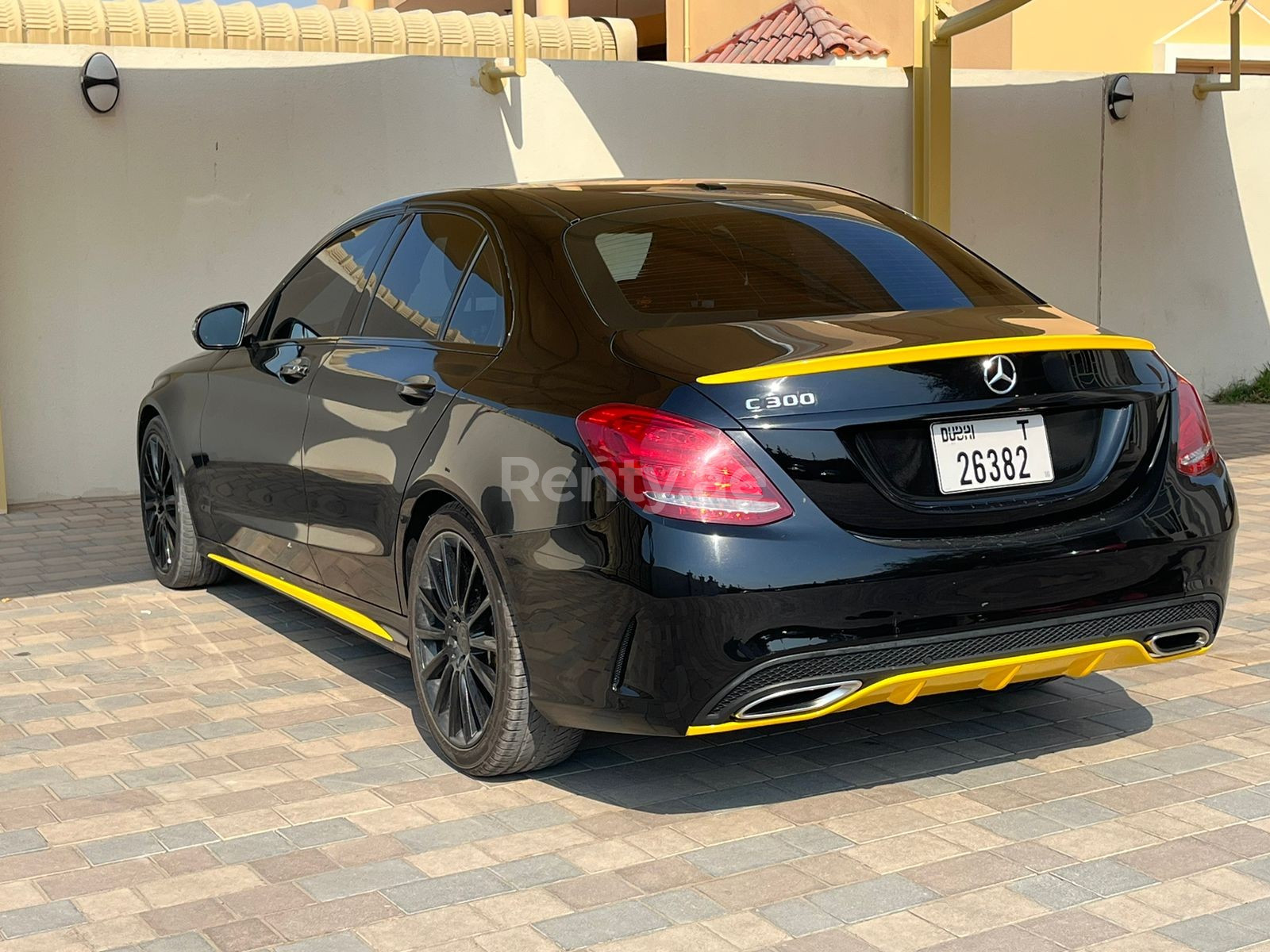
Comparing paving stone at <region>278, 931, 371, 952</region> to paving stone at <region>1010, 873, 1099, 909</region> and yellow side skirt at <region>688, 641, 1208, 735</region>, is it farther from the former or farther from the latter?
paving stone at <region>1010, 873, 1099, 909</region>

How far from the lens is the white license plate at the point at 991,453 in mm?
3818

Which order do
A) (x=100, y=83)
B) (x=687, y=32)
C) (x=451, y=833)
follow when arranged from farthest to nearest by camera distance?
(x=687, y=32), (x=100, y=83), (x=451, y=833)

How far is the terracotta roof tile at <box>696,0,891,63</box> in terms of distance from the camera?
1628 cm

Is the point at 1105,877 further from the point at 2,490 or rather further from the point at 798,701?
the point at 2,490

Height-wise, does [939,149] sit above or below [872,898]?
above

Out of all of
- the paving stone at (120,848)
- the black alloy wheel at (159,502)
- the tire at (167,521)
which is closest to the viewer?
the paving stone at (120,848)

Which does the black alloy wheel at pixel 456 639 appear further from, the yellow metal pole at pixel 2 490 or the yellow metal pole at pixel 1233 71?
the yellow metal pole at pixel 1233 71

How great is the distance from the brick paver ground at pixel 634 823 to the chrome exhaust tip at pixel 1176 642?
0.35 metres

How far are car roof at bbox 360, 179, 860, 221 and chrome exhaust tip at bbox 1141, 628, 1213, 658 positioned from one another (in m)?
1.78

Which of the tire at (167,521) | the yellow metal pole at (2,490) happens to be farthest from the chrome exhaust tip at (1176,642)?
the yellow metal pole at (2,490)

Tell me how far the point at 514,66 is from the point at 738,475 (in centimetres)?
711

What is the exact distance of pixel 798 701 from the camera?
3.78 m

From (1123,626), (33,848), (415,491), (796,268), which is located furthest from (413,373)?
(1123,626)

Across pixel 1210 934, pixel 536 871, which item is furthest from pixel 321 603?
pixel 1210 934
